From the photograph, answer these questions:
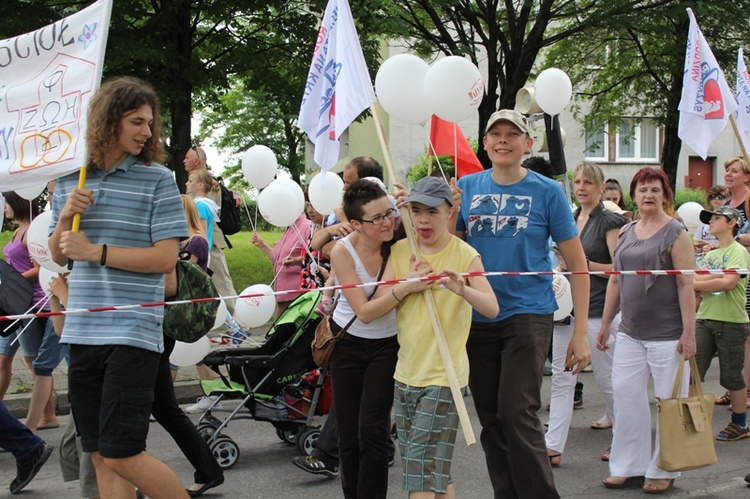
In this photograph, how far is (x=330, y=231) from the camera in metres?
5.66

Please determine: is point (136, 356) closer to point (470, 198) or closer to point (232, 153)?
point (470, 198)

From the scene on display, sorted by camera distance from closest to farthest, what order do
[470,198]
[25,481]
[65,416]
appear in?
1. [470,198]
2. [25,481]
3. [65,416]

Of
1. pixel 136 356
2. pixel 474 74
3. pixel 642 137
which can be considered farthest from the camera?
pixel 642 137

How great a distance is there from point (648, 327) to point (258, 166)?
3.79 metres

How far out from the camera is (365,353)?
441 centimetres

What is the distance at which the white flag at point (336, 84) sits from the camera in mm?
4707

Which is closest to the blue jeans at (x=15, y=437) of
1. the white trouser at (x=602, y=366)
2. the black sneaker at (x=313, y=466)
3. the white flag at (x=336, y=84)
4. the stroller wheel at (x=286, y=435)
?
the black sneaker at (x=313, y=466)

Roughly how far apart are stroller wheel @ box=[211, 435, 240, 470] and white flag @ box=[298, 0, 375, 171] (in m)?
2.18

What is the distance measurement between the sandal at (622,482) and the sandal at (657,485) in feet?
0.42

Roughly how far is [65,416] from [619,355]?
484 cm

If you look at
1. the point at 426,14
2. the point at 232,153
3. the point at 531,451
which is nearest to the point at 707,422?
the point at 531,451

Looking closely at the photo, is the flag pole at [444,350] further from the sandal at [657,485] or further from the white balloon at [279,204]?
the white balloon at [279,204]

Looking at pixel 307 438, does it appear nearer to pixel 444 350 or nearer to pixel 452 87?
pixel 444 350

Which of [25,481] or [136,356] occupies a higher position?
[136,356]
